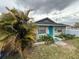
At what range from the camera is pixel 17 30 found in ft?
39.9

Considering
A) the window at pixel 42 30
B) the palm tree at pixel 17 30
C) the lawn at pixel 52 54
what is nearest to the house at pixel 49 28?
the window at pixel 42 30

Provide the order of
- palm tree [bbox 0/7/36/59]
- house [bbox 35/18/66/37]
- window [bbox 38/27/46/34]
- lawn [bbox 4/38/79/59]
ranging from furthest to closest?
house [bbox 35/18/66/37] → window [bbox 38/27/46/34] → lawn [bbox 4/38/79/59] → palm tree [bbox 0/7/36/59]

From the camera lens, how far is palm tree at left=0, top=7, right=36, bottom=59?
11.7m

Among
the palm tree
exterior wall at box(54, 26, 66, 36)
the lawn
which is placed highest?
the palm tree

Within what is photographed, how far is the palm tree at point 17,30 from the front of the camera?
38.5ft

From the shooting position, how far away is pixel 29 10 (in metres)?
12.3

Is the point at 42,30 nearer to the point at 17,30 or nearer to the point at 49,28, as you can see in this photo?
the point at 49,28

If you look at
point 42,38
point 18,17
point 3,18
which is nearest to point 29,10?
point 18,17

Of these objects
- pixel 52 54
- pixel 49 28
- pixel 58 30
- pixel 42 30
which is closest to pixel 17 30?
pixel 52 54

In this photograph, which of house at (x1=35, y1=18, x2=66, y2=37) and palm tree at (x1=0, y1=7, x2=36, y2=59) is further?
house at (x1=35, y1=18, x2=66, y2=37)

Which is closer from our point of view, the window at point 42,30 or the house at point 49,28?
the window at point 42,30

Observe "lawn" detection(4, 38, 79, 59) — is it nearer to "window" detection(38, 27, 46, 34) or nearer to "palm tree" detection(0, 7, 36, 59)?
"palm tree" detection(0, 7, 36, 59)

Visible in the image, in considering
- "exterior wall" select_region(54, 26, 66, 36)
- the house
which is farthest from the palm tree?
"exterior wall" select_region(54, 26, 66, 36)

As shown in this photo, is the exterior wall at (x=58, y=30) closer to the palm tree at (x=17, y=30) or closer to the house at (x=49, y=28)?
→ the house at (x=49, y=28)
